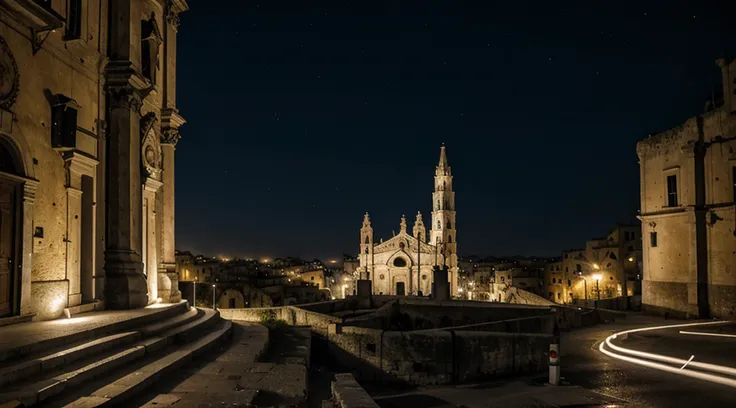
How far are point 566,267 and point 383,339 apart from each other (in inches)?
2493

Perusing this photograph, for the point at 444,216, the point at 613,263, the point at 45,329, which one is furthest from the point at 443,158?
the point at 45,329

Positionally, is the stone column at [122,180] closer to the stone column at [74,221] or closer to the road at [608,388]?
the stone column at [74,221]

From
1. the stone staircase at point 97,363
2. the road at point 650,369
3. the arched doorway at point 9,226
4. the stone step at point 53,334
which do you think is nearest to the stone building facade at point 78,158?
the arched doorway at point 9,226

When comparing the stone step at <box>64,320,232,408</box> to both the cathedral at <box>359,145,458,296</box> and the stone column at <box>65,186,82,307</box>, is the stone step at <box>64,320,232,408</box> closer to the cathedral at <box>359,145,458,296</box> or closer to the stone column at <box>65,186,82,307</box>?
the stone column at <box>65,186,82,307</box>

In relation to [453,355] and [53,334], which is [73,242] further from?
[453,355]

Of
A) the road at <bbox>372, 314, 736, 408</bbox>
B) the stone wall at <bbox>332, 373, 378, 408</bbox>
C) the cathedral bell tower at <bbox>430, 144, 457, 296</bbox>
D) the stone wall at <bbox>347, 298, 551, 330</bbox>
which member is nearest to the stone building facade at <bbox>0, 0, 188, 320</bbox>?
the stone wall at <bbox>332, 373, 378, 408</bbox>

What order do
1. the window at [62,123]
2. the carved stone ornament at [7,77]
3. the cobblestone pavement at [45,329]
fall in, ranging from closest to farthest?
the cobblestone pavement at [45,329] < the carved stone ornament at [7,77] < the window at [62,123]

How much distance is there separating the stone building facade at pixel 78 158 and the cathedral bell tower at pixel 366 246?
65.2 metres

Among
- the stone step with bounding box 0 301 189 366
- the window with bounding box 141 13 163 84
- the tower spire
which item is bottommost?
the stone step with bounding box 0 301 189 366

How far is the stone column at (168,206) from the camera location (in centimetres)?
1684

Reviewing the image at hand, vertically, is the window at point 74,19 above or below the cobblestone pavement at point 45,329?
above

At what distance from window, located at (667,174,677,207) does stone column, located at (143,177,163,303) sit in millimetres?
22177

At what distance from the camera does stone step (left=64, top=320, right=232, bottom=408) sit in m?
5.94

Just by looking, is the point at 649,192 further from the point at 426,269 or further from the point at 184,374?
the point at 426,269
